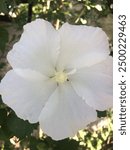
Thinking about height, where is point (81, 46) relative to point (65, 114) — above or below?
above

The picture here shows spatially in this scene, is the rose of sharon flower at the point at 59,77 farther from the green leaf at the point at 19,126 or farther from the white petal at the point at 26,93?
the green leaf at the point at 19,126

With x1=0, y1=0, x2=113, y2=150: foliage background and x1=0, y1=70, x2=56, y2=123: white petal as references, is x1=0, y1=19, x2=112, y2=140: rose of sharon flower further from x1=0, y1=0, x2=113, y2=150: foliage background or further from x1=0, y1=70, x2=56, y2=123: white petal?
x1=0, y1=0, x2=113, y2=150: foliage background

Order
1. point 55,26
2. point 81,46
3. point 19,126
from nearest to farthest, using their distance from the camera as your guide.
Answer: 1. point 81,46
2. point 19,126
3. point 55,26

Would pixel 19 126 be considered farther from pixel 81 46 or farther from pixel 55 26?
pixel 55 26

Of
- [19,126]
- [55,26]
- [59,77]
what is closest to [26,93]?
[59,77]

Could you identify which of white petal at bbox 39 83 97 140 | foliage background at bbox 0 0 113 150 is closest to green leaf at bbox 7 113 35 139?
foliage background at bbox 0 0 113 150

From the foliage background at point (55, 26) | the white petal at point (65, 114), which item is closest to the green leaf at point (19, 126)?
the foliage background at point (55, 26)

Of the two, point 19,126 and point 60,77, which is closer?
point 60,77
